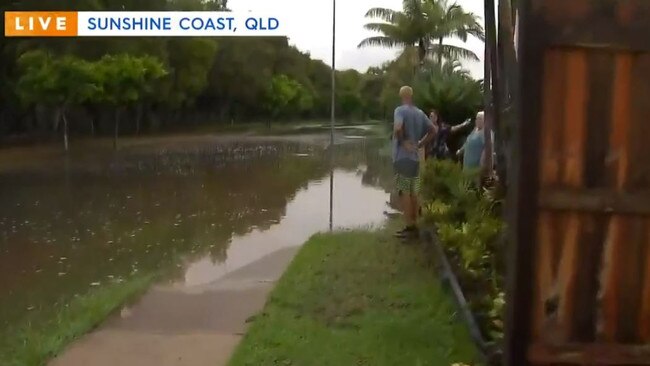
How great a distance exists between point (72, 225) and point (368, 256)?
516cm

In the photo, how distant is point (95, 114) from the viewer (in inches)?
1633

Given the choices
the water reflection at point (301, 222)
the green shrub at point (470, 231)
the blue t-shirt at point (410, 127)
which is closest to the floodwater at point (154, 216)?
the water reflection at point (301, 222)

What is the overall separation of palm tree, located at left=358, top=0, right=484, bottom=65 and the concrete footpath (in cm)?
2727

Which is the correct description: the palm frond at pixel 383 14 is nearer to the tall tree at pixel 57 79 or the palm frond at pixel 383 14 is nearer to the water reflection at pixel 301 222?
the tall tree at pixel 57 79

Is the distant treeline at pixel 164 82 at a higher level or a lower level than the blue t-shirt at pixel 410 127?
higher

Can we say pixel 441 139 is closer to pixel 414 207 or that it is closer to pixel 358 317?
pixel 414 207

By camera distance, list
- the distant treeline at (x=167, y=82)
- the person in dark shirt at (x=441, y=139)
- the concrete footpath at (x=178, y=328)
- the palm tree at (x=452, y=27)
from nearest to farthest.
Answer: the concrete footpath at (x=178, y=328) → the person in dark shirt at (x=441, y=139) → the distant treeline at (x=167, y=82) → the palm tree at (x=452, y=27)

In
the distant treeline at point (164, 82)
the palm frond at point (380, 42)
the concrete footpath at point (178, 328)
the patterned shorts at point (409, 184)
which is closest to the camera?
the concrete footpath at point (178, 328)

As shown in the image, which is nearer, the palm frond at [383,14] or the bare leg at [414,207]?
the bare leg at [414,207]

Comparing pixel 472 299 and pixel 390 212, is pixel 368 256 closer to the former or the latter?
pixel 472 299

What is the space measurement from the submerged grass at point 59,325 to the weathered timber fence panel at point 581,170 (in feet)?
11.1

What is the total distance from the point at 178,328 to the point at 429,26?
29776 millimetres

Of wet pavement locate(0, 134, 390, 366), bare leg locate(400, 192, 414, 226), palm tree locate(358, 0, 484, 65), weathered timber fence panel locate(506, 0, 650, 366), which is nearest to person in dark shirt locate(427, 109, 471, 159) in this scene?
wet pavement locate(0, 134, 390, 366)

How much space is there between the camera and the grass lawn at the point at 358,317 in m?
5.05
